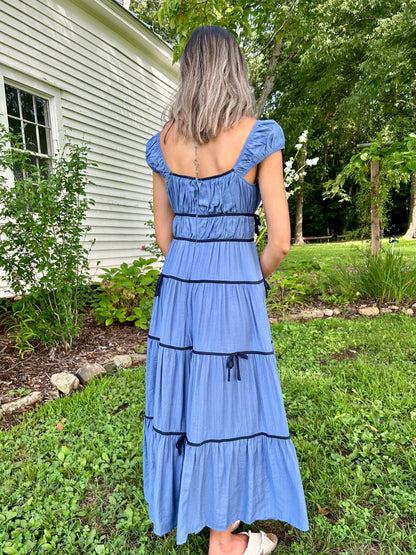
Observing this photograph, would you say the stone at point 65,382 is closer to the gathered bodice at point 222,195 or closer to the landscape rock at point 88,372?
the landscape rock at point 88,372

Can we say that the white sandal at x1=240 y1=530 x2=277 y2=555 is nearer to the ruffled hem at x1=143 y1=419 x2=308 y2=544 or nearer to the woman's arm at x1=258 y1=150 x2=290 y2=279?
the ruffled hem at x1=143 y1=419 x2=308 y2=544

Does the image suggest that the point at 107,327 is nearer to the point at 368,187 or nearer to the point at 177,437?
Result: the point at 177,437

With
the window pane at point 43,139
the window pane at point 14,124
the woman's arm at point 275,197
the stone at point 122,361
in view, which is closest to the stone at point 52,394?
the stone at point 122,361

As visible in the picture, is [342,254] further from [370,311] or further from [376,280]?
[370,311]

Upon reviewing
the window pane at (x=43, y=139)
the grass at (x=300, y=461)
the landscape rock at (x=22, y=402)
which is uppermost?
the window pane at (x=43, y=139)

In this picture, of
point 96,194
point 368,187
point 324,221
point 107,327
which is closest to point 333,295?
point 368,187

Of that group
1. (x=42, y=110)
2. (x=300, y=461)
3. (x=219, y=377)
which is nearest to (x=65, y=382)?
(x=300, y=461)

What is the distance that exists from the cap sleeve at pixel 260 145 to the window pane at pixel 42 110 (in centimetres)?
466

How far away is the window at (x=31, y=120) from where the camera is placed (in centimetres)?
444

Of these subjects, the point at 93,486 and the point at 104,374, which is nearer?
the point at 93,486

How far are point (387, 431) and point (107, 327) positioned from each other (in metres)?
2.98

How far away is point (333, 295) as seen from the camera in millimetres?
4832

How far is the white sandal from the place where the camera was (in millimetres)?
1330

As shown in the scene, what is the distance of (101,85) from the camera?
5.78 metres
